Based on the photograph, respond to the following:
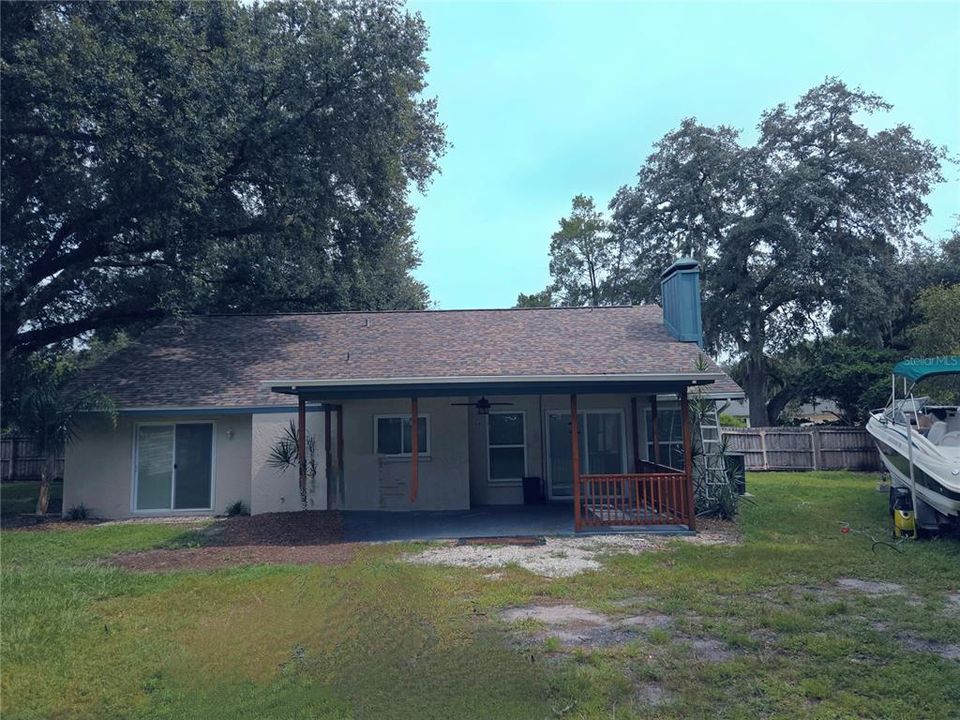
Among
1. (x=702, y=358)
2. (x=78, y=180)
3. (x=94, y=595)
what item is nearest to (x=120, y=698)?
(x=94, y=595)

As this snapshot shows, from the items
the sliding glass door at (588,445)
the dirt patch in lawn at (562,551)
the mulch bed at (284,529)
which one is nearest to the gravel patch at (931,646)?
the dirt patch in lawn at (562,551)

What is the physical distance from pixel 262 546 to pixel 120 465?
5.61m

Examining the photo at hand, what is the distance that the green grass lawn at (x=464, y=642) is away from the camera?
15.5 feet

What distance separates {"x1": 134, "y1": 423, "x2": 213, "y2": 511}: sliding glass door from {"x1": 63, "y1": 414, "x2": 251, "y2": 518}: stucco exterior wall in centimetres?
15

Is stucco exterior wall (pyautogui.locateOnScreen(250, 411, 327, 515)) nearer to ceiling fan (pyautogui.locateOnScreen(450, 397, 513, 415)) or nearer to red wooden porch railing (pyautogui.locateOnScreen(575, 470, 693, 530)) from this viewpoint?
ceiling fan (pyautogui.locateOnScreen(450, 397, 513, 415))

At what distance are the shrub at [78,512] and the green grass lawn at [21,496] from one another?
1.78 metres

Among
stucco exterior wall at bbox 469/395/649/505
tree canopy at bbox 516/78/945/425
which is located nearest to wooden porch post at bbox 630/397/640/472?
stucco exterior wall at bbox 469/395/649/505

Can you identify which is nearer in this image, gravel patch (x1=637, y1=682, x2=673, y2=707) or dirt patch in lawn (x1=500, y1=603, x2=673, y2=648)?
gravel patch (x1=637, y1=682, x2=673, y2=707)

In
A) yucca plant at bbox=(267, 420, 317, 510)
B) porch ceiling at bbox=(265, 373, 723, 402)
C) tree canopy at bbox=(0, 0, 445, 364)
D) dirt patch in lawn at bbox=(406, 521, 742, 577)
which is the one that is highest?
tree canopy at bbox=(0, 0, 445, 364)

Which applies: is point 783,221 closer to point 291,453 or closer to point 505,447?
point 505,447

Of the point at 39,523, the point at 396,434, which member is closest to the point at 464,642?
the point at 396,434

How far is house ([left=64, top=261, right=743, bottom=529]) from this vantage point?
1364cm

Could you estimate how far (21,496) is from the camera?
18062mm

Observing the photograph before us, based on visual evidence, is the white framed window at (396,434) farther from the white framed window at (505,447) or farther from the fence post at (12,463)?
the fence post at (12,463)
